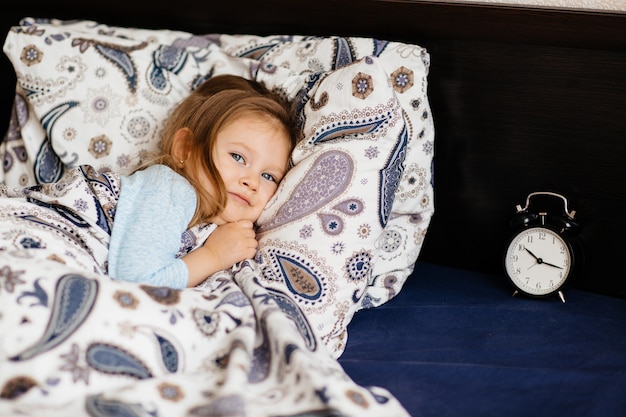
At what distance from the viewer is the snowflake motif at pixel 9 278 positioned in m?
0.98

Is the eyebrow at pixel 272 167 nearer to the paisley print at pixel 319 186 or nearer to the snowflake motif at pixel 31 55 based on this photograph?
the paisley print at pixel 319 186

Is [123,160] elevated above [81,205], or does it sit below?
above

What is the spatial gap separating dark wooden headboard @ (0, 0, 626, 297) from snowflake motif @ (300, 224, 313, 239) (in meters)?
0.41

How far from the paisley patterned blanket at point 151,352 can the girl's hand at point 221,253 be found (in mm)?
138

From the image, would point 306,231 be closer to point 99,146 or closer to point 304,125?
point 304,125

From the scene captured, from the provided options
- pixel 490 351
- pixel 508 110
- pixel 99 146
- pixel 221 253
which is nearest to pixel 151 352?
pixel 221 253

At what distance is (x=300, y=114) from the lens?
1418 millimetres

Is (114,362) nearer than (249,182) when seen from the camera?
Yes

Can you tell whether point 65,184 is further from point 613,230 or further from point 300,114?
point 613,230

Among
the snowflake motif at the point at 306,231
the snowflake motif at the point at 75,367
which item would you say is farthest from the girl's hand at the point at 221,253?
the snowflake motif at the point at 75,367

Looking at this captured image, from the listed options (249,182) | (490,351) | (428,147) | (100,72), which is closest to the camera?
(490,351)

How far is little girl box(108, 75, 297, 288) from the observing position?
1231 millimetres

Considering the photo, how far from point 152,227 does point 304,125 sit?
34 cm

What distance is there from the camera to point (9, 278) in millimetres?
990
